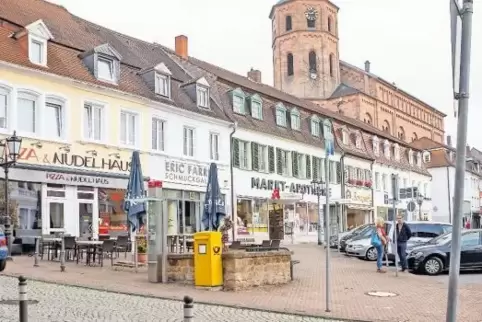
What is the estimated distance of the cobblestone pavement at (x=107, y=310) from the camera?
10.7 m

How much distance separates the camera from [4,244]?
663 inches

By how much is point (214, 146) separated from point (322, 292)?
65.2 feet

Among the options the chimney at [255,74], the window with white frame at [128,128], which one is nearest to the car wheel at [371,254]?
the window with white frame at [128,128]

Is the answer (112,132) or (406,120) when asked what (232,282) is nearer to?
(112,132)

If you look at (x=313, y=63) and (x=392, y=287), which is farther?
(x=313, y=63)

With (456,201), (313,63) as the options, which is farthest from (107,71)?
(313,63)

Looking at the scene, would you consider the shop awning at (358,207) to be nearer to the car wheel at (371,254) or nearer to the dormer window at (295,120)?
the dormer window at (295,120)

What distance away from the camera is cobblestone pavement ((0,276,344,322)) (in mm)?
10727

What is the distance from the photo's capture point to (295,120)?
142 feet

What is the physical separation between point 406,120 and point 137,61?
57.4 meters

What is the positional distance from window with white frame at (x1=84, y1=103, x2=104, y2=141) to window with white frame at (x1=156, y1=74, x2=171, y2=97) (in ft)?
13.5

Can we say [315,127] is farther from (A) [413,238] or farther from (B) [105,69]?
(A) [413,238]

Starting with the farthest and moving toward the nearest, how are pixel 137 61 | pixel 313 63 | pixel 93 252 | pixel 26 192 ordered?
pixel 313 63 → pixel 137 61 → pixel 26 192 → pixel 93 252

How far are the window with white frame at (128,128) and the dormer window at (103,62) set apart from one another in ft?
5.16
